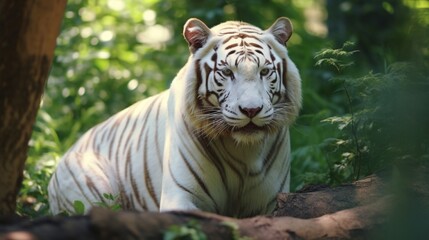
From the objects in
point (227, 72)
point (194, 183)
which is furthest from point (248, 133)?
point (194, 183)

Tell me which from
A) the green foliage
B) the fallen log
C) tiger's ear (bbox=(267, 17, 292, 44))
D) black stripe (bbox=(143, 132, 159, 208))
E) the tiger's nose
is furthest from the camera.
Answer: black stripe (bbox=(143, 132, 159, 208))

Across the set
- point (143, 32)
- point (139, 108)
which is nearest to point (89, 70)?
point (143, 32)

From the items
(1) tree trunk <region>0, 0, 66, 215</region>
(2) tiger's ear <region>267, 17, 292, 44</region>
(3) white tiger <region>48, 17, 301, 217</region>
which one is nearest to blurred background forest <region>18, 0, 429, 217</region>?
(2) tiger's ear <region>267, 17, 292, 44</region>

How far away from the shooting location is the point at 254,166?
4.73 meters

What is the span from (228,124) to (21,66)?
1.11m

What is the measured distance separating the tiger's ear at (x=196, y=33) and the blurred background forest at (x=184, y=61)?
72cm

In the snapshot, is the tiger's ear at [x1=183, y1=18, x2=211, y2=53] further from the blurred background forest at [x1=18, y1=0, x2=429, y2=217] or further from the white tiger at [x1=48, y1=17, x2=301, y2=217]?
the blurred background forest at [x1=18, y1=0, x2=429, y2=217]

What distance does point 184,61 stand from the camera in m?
8.84

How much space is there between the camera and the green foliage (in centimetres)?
308

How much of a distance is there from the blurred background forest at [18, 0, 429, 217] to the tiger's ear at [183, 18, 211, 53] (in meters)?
0.72

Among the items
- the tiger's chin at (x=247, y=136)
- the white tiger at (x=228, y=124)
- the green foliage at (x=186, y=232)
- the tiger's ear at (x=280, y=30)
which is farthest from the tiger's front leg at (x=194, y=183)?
the green foliage at (x=186, y=232)

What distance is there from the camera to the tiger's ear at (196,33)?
4617mm

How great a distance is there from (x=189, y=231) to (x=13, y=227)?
0.64 m

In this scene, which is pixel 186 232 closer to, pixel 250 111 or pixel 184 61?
pixel 250 111
